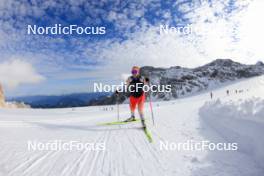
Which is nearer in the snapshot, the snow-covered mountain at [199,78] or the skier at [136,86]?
the skier at [136,86]

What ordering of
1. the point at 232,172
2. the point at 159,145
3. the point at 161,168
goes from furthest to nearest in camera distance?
the point at 159,145, the point at 161,168, the point at 232,172

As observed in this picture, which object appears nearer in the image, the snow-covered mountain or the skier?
the skier

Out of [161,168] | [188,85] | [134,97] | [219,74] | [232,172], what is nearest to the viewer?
[232,172]

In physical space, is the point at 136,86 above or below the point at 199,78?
below

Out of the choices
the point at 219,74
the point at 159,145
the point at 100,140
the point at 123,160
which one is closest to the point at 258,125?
the point at 159,145

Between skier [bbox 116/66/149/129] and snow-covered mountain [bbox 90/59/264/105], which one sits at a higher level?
snow-covered mountain [bbox 90/59/264/105]

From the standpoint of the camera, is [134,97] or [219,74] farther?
[219,74]

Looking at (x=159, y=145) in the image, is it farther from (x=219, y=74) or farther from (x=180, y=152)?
(x=219, y=74)

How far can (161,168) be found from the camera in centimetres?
461

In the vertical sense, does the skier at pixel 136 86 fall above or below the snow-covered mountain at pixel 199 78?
below

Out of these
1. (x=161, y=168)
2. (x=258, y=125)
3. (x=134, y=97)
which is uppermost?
(x=134, y=97)

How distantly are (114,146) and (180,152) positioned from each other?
77.6 inches

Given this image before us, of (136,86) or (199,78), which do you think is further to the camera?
(199,78)

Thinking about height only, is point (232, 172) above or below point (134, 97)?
below
